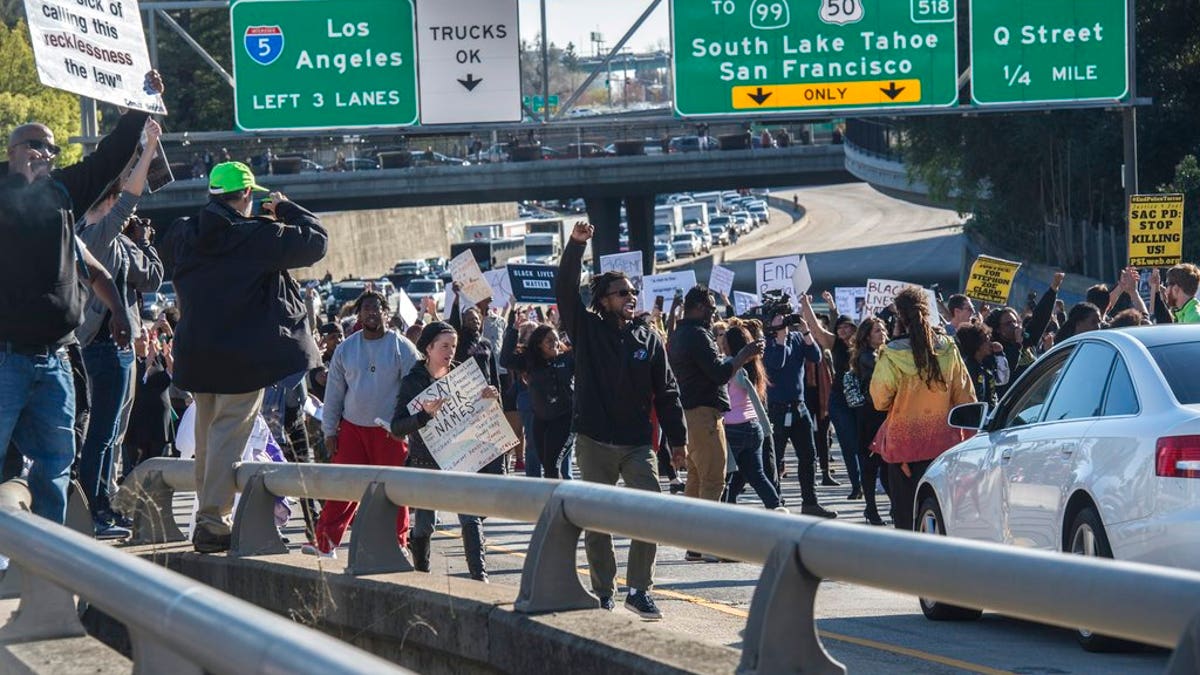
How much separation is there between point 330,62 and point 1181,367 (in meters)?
20.3

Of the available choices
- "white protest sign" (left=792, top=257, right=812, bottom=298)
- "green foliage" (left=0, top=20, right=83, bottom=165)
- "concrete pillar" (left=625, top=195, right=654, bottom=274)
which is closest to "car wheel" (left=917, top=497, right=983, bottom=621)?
"white protest sign" (left=792, top=257, right=812, bottom=298)

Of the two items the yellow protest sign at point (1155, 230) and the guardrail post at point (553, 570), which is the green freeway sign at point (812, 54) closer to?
the yellow protest sign at point (1155, 230)

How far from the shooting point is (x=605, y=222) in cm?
7481

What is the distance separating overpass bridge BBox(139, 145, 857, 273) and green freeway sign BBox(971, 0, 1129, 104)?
3655cm

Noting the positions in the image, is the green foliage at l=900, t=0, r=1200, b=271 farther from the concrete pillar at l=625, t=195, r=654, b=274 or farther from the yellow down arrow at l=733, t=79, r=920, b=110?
the concrete pillar at l=625, t=195, r=654, b=274

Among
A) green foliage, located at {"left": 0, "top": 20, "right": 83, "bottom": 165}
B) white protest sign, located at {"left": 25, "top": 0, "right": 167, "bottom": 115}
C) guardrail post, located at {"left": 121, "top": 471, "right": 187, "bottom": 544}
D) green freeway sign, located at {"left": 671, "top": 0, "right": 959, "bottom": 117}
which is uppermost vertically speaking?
green foliage, located at {"left": 0, "top": 20, "right": 83, "bottom": 165}

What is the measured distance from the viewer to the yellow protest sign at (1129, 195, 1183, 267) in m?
22.5

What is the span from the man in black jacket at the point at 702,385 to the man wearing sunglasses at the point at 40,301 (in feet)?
19.5

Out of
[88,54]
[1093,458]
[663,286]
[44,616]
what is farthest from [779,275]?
[44,616]

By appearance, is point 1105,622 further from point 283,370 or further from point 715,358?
point 715,358

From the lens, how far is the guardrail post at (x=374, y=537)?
810 centimetres

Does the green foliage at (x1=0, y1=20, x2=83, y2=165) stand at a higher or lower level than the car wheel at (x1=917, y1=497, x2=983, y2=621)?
higher

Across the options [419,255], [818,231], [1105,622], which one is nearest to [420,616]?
[1105,622]

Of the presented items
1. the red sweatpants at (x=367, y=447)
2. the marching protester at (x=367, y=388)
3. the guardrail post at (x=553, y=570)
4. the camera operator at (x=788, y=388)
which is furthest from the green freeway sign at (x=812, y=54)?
the guardrail post at (x=553, y=570)
